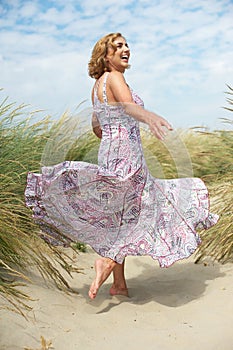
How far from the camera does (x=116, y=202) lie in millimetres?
3498

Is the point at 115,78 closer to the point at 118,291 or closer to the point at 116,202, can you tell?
the point at 116,202

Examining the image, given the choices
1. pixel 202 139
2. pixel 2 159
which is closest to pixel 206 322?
pixel 2 159

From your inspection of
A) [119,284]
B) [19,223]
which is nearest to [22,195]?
[19,223]

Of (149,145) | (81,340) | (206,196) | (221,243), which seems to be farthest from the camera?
(149,145)

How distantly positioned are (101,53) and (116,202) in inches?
37.9

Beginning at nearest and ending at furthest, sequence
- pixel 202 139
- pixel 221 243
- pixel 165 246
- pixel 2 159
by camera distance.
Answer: pixel 165 246, pixel 221 243, pixel 2 159, pixel 202 139

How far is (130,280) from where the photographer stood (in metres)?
4.40

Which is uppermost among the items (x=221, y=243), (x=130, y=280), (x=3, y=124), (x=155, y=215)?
(x=3, y=124)

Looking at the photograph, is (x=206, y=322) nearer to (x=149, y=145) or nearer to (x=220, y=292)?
(x=220, y=292)

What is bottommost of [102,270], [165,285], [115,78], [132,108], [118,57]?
[165,285]

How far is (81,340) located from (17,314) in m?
0.43

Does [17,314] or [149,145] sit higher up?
[149,145]

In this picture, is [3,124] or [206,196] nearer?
[206,196]

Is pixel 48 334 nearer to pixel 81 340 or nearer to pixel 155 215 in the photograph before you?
pixel 81 340
